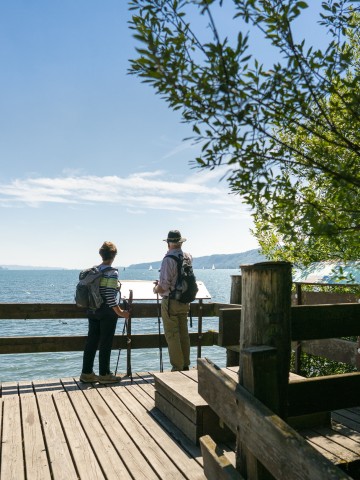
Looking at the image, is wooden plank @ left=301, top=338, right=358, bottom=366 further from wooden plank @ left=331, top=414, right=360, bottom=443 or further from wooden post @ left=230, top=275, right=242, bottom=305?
wooden plank @ left=331, top=414, right=360, bottom=443

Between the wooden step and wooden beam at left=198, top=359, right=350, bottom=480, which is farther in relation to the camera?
the wooden step

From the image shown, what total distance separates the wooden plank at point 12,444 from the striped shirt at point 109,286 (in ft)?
6.04

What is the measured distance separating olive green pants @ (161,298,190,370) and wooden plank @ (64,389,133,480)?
1.37 metres

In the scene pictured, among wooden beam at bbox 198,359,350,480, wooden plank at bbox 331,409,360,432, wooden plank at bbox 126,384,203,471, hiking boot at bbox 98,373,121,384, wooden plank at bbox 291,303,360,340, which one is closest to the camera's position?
wooden beam at bbox 198,359,350,480

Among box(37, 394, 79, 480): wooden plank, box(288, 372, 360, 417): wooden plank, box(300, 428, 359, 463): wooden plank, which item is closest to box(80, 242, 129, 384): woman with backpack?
box(37, 394, 79, 480): wooden plank

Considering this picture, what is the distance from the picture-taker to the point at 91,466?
422 cm

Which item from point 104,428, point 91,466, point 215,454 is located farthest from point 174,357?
point 215,454

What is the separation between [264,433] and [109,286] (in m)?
4.91

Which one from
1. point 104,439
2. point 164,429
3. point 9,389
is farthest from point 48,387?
point 164,429

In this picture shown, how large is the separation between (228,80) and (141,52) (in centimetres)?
45

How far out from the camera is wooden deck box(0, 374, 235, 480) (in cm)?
415

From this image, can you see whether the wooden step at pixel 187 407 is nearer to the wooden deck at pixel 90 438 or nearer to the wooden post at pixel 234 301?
the wooden deck at pixel 90 438

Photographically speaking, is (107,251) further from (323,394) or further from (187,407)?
(323,394)

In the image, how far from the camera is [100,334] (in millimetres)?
7121
